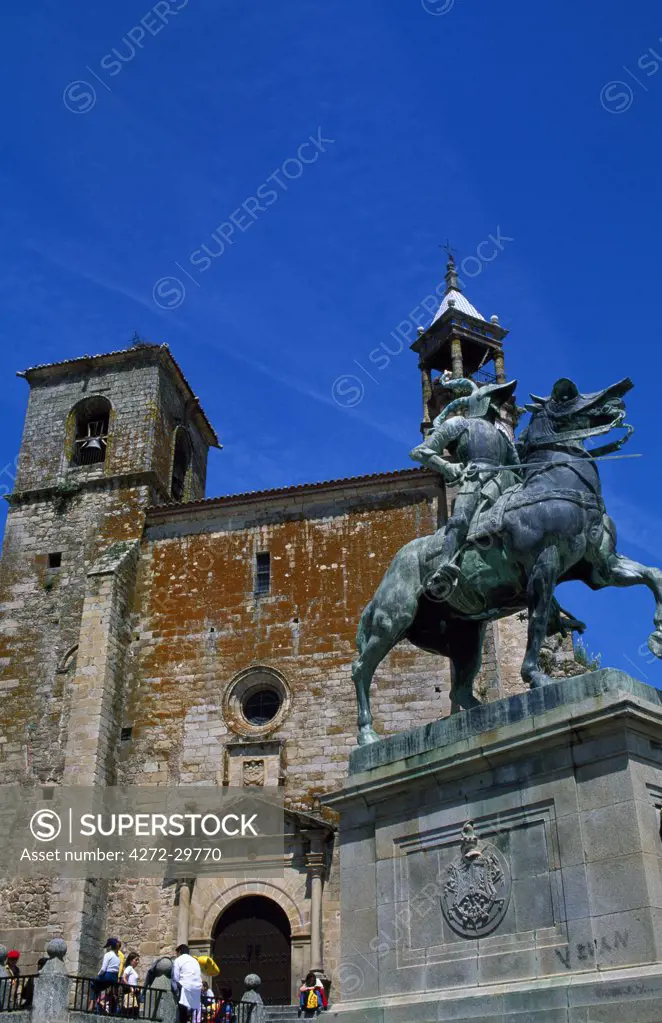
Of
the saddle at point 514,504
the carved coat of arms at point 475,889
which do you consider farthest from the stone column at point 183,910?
the saddle at point 514,504

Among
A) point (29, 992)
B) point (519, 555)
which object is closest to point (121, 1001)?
point (29, 992)

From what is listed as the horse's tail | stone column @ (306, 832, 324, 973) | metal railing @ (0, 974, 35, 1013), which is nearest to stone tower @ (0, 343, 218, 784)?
stone column @ (306, 832, 324, 973)

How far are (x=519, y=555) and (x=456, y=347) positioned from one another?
67.4 ft

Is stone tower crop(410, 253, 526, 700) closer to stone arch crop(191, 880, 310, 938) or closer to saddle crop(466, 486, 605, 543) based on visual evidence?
stone arch crop(191, 880, 310, 938)

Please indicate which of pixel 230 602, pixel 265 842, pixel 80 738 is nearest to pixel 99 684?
pixel 80 738

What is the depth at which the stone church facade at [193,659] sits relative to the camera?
19375mm

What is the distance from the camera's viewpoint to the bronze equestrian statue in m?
7.01

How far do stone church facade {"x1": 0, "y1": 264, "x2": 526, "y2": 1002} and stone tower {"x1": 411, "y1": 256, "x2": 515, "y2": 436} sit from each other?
5.96m

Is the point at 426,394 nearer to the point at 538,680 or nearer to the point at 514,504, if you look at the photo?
the point at 514,504

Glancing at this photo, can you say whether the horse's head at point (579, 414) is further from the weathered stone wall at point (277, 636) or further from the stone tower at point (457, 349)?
the stone tower at point (457, 349)

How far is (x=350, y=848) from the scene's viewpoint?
7211mm

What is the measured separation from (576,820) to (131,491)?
1977 cm

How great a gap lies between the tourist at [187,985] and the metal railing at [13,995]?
154 cm

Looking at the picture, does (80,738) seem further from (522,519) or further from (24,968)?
(522,519)
